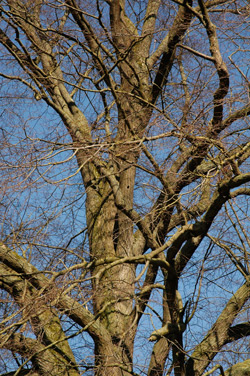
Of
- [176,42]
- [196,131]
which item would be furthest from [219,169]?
[176,42]

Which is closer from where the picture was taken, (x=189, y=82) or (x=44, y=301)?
(x=44, y=301)

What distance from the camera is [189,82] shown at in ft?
18.5

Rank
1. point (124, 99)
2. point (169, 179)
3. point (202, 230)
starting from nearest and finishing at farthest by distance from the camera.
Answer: point (202, 230) < point (169, 179) < point (124, 99)

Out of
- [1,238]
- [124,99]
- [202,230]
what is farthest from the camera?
[124,99]

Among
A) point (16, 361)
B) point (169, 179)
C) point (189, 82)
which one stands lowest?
point (16, 361)

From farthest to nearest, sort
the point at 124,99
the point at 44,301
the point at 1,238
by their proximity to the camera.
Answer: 1. the point at 124,99
2. the point at 1,238
3. the point at 44,301

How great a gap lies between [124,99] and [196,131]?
1.49 meters

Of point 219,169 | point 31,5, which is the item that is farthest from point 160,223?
point 31,5

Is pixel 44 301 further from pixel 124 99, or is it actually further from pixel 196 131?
pixel 124 99

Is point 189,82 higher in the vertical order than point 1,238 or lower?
higher

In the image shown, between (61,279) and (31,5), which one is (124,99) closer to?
(31,5)

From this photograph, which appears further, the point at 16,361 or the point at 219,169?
the point at 16,361

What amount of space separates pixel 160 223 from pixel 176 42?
2.01 meters

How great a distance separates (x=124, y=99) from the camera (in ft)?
19.1
